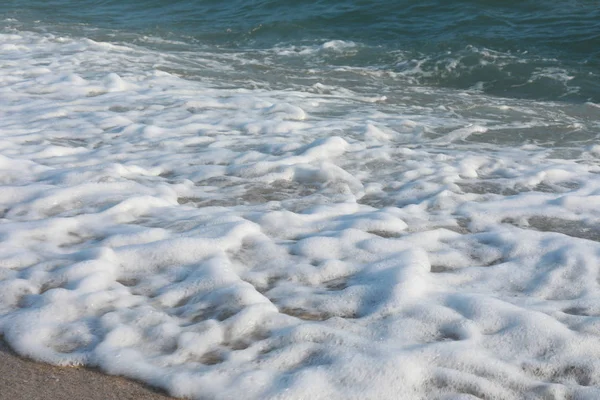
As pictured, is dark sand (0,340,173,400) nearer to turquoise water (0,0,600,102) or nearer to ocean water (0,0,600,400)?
ocean water (0,0,600,400)

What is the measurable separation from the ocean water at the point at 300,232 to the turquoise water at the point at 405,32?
0.56m

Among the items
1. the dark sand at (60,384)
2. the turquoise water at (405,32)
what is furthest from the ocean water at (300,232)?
the turquoise water at (405,32)

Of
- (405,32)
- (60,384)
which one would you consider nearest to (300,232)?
(60,384)

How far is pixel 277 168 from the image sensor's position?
187 inches

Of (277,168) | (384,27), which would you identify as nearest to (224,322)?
(277,168)

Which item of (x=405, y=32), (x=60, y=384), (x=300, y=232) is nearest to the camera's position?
(x=60, y=384)

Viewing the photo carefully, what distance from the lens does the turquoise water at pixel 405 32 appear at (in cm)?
880

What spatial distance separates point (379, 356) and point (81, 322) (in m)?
1.10

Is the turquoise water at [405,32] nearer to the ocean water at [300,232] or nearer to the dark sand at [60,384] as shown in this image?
the ocean water at [300,232]

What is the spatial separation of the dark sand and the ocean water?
0.06 meters

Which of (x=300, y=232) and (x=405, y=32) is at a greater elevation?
(x=300, y=232)

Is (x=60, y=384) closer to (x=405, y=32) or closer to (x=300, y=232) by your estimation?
(x=300, y=232)

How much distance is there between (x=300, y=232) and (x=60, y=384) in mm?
1510

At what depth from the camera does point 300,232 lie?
12.4ft
